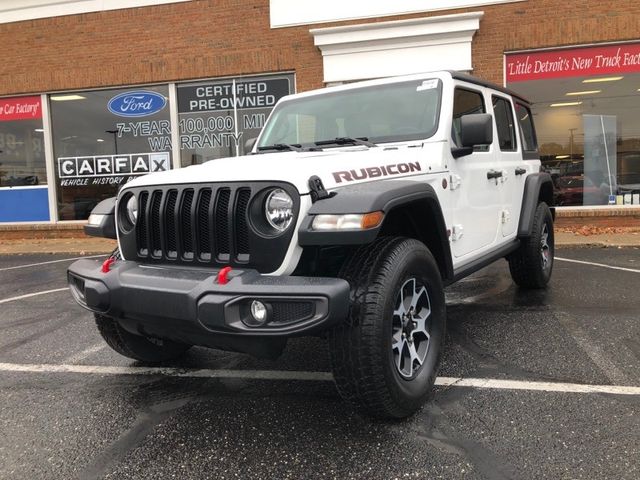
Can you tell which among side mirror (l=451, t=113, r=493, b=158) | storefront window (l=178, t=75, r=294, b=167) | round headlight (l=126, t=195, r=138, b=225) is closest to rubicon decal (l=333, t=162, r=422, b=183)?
side mirror (l=451, t=113, r=493, b=158)

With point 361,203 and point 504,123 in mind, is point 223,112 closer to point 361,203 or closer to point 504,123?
point 504,123

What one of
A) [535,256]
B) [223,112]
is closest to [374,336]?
[535,256]

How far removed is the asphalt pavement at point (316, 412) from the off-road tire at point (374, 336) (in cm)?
18

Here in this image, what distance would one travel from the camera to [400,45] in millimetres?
10242

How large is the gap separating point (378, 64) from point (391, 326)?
28.5 feet

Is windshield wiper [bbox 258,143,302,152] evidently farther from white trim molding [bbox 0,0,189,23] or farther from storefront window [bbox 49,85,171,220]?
white trim molding [bbox 0,0,189,23]

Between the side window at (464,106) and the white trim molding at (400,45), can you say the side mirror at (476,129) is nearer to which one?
the side window at (464,106)

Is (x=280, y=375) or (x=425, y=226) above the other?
(x=425, y=226)

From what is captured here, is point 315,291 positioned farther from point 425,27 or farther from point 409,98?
Result: point 425,27

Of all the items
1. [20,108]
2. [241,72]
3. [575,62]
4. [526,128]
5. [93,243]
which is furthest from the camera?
[20,108]

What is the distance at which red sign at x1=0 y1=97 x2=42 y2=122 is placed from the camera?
1243 centimetres

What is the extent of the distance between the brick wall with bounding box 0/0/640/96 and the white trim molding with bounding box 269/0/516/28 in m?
0.15

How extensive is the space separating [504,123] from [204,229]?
10.6 ft

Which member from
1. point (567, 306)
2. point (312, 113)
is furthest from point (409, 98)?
point (567, 306)
